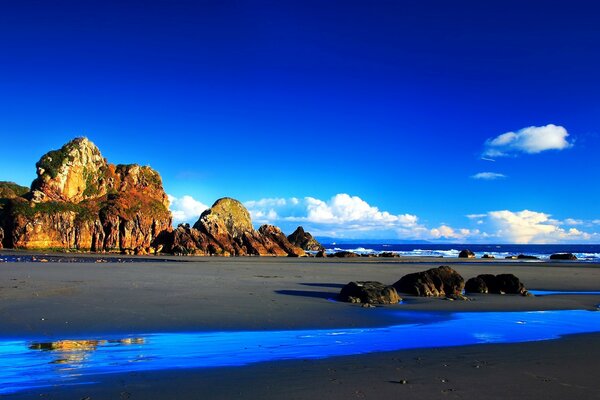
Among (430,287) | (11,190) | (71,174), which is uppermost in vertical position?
(71,174)

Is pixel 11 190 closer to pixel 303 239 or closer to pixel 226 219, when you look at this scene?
pixel 226 219

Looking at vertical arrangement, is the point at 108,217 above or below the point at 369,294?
above

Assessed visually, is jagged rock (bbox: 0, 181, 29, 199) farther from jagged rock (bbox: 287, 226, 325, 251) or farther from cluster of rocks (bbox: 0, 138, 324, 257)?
jagged rock (bbox: 287, 226, 325, 251)

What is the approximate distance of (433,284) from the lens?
23078mm

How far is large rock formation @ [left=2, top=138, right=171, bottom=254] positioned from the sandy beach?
6920cm

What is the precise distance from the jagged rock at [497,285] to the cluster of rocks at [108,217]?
2691 inches

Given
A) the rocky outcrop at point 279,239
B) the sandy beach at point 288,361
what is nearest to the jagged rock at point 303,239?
the rocky outcrop at point 279,239

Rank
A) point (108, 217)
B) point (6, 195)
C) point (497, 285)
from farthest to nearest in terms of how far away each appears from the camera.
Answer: point (6, 195) → point (108, 217) → point (497, 285)

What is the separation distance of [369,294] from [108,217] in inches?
3315

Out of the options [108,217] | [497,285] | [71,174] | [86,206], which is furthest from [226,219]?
[497,285]

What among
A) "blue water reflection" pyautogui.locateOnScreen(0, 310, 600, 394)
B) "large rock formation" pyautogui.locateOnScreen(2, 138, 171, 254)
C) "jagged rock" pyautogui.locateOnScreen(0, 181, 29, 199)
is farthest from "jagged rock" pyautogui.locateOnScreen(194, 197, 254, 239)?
"blue water reflection" pyautogui.locateOnScreen(0, 310, 600, 394)

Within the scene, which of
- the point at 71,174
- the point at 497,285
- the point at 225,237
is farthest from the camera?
the point at 71,174

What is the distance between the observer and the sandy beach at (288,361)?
726cm

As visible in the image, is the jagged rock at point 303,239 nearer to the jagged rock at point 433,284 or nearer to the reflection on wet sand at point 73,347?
the jagged rock at point 433,284
